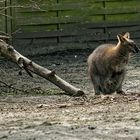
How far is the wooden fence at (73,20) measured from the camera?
17250 mm

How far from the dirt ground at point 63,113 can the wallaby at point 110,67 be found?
614 mm

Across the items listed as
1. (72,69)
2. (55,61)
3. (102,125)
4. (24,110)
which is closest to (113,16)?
(55,61)

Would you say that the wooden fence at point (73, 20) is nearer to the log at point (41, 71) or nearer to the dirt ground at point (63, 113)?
the dirt ground at point (63, 113)

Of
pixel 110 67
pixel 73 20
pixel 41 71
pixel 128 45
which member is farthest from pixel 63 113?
pixel 73 20

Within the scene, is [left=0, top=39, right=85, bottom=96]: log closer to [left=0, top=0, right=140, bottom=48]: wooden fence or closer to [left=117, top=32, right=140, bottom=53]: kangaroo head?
[left=117, top=32, right=140, bottom=53]: kangaroo head

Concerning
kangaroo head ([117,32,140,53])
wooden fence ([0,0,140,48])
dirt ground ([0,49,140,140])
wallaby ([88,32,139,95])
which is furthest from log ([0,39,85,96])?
wooden fence ([0,0,140,48])

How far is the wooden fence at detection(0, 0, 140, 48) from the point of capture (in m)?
17.2

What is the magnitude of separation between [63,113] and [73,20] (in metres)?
10.3

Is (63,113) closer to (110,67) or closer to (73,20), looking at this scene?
(110,67)

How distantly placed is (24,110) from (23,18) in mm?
9191

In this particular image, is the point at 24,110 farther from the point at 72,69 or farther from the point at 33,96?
the point at 72,69

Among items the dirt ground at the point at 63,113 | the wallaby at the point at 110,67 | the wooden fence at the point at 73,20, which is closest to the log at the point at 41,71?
the dirt ground at the point at 63,113

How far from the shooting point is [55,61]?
1570 centimetres

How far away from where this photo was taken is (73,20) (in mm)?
A: 17875
